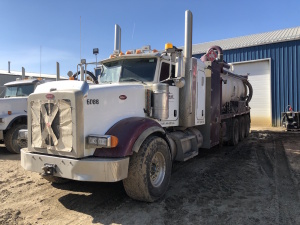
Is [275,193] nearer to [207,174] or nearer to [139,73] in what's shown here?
[207,174]

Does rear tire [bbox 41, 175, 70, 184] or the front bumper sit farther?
rear tire [bbox 41, 175, 70, 184]

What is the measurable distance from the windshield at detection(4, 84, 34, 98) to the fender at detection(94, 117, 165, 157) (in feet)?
21.3

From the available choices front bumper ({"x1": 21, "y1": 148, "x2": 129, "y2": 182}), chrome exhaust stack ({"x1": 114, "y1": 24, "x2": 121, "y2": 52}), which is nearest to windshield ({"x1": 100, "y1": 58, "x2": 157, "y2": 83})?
front bumper ({"x1": 21, "y1": 148, "x2": 129, "y2": 182})

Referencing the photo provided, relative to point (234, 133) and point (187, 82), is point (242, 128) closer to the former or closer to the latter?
point (234, 133)

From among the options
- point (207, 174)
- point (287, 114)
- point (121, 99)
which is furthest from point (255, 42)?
point (121, 99)

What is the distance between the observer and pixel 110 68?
5.95 meters

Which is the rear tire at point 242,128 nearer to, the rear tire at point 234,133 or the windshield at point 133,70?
the rear tire at point 234,133

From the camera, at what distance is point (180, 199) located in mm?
4664

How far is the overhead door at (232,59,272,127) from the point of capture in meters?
17.0

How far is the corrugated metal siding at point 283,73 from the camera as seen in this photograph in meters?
15.9

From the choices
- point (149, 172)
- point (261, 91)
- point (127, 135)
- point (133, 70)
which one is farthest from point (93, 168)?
point (261, 91)

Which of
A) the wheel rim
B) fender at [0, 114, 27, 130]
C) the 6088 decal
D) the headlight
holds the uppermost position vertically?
the 6088 decal

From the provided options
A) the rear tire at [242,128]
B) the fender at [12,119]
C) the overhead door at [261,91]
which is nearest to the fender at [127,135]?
the fender at [12,119]

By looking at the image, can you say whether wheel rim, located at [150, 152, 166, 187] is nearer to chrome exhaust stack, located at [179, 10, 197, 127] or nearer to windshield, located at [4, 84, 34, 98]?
chrome exhaust stack, located at [179, 10, 197, 127]
